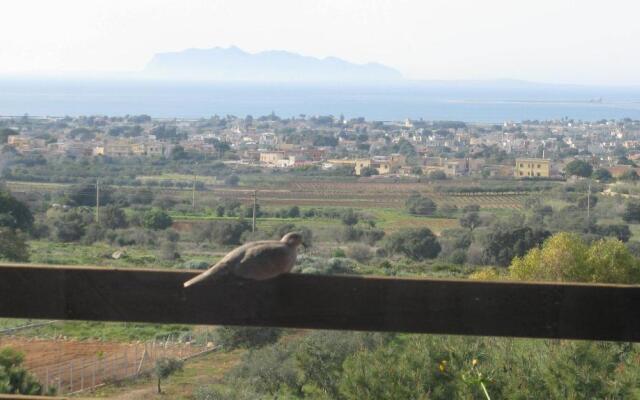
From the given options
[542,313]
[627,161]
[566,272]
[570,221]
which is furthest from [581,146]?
[542,313]

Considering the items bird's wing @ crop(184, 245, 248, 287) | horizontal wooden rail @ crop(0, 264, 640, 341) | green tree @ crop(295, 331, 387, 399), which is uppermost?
bird's wing @ crop(184, 245, 248, 287)

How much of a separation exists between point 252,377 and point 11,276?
184 inches

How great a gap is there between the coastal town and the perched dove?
110ft

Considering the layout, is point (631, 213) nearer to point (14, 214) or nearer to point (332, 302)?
point (14, 214)

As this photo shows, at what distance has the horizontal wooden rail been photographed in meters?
1.82

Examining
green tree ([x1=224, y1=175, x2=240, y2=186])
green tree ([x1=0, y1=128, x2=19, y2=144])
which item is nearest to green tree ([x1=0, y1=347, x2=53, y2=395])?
green tree ([x1=224, y1=175, x2=240, y2=186])

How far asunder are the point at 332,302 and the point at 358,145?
4785 cm

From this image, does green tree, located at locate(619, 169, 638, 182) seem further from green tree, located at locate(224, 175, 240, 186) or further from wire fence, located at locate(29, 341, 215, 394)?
wire fence, located at locate(29, 341, 215, 394)

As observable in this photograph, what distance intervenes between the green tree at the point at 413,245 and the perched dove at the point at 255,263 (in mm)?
17818

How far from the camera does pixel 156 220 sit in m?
22.4

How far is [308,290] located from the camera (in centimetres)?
185

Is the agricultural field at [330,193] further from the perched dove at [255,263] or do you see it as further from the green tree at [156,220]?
the perched dove at [255,263]

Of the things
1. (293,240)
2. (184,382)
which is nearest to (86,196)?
(184,382)

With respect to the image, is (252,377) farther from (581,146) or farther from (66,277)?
(581,146)
